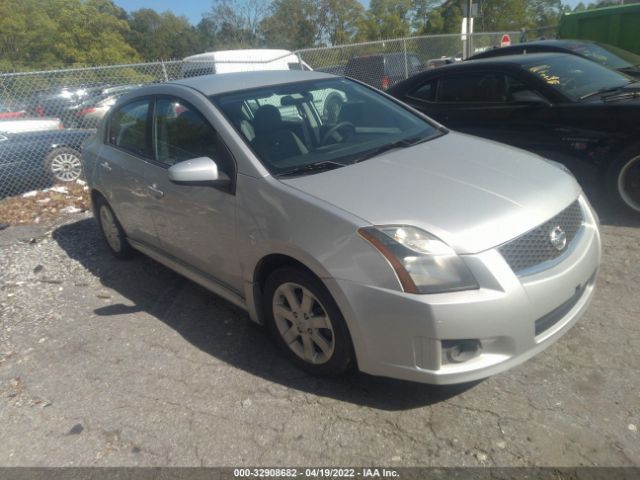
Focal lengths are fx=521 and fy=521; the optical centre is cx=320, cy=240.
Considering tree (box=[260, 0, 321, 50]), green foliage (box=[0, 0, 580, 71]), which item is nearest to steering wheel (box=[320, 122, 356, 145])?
green foliage (box=[0, 0, 580, 71])

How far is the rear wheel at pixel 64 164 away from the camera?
8.11m

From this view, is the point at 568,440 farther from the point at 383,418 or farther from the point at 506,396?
the point at 383,418

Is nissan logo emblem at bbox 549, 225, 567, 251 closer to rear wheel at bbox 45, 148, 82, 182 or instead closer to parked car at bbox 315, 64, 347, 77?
rear wheel at bbox 45, 148, 82, 182

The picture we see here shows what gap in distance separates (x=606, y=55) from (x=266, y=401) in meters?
7.69

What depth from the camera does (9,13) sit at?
42.1 m

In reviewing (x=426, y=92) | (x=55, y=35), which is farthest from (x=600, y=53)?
(x=55, y=35)

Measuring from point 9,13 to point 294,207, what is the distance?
4992 centimetres

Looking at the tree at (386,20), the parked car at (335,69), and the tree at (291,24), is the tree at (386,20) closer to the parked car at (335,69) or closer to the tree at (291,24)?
the tree at (291,24)

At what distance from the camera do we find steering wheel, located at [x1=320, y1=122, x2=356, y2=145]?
11.5 feet

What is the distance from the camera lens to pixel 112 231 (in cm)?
512

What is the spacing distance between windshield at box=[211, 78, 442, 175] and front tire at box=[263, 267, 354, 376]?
2.18 ft

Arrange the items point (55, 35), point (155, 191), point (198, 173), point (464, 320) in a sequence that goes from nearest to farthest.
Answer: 1. point (464, 320)
2. point (198, 173)
3. point (155, 191)
4. point (55, 35)

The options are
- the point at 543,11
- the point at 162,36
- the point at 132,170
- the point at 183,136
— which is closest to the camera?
the point at 183,136

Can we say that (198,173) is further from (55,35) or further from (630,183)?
(55,35)
